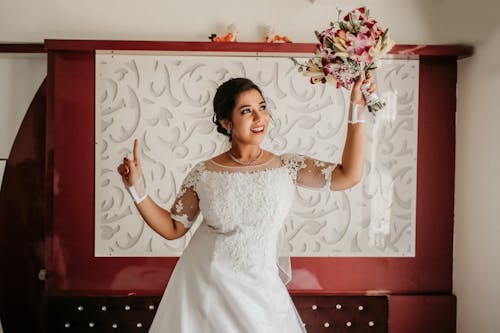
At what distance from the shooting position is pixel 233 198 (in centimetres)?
218

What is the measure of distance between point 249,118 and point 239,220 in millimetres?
426

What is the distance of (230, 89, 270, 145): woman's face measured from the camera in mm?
2209

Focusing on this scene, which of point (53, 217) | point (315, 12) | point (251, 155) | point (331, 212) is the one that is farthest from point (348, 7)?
point (53, 217)

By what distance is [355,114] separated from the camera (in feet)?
6.68

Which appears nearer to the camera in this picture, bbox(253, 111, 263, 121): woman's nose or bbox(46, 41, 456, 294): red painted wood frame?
bbox(253, 111, 263, 121): woman's nose

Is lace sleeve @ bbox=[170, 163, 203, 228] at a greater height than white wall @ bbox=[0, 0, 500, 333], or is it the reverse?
white wall @ bbox=[0, 0, 500, 333]

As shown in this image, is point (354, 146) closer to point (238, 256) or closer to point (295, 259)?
point (238, 256)

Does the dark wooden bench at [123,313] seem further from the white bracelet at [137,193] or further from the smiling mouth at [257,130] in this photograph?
the smiling mouth at [257,130]

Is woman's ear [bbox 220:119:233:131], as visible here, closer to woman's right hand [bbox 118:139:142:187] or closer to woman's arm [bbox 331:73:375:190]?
woman's right hand [bbox 118:139:142:187]

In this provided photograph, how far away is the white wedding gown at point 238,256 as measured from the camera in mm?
2125

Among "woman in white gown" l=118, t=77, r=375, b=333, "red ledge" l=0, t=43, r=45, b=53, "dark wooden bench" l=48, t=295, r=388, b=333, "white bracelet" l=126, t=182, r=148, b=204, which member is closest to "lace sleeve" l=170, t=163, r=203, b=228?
"woman in white gown" l=118, t=77, r=375, b=333

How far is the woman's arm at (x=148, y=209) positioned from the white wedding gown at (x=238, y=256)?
113mm

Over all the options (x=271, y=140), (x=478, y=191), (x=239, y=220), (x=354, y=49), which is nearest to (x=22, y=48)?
(x=271, y=140)

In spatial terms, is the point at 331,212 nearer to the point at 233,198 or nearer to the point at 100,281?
the point at 233,198
